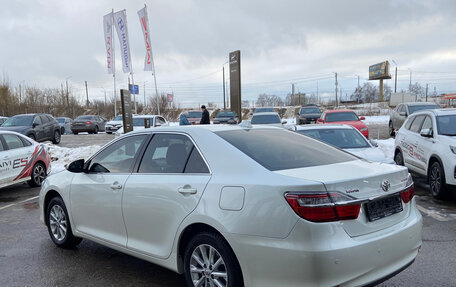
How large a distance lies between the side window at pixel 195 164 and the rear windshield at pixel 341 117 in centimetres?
1321

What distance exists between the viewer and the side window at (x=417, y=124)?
845 cm

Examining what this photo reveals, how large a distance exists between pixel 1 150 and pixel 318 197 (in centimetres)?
853

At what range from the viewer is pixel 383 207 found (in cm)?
295

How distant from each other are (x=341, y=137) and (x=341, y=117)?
7.37 m

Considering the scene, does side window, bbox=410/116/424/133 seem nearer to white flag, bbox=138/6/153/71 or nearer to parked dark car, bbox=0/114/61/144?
parked dark car, bbox=0/114/61/144

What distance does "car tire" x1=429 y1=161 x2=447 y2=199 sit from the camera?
22.1ft

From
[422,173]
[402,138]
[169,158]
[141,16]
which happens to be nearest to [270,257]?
[169,158]

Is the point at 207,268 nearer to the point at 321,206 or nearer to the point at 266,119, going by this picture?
the point at 321,206

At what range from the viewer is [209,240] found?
305 centimetres

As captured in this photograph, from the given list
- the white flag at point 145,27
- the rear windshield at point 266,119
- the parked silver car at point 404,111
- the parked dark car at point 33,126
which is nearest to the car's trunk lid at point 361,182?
the parked silver car at point 404,111

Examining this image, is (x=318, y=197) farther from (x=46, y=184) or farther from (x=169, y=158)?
(x=46, y=184)

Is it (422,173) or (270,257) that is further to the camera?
(422,173)

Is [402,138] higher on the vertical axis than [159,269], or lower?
higher

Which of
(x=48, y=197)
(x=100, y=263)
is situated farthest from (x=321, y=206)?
(x=48, y=197)
